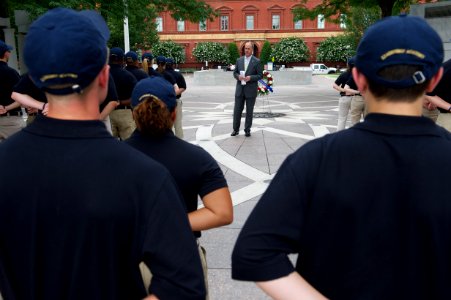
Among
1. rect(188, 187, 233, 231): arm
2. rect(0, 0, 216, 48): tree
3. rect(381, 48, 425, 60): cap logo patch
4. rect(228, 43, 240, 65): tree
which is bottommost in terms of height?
rect(188, 187, 233, 231): arm

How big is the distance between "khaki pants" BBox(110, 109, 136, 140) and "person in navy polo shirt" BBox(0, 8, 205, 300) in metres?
5.98

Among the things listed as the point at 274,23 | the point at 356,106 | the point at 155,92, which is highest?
the point at 274,23

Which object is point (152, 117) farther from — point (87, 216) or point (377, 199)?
point (377, 199)

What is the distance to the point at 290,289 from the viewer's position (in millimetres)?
1371

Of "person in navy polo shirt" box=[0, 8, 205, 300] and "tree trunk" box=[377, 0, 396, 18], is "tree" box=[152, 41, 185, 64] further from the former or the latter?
"person in navy polo shirt" box=[0, 8, 205, 300]

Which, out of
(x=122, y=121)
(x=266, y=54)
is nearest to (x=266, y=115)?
(x=122, y=121)

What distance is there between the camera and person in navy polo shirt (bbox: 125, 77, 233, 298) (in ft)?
7.83

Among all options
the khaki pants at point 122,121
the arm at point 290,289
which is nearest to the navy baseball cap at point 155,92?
the arm at point 290,289

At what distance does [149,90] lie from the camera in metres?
2.45

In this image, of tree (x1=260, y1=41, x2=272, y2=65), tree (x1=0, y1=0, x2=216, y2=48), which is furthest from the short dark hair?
tree (x1=260, y1=41, x2=272, y2=65)

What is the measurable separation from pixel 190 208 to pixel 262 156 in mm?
6195

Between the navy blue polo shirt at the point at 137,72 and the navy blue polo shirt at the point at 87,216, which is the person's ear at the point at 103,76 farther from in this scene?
the navy blue polo shirt at the point at 137,72

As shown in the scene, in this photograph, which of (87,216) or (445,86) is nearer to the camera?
(87,216)

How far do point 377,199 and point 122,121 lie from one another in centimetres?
639
